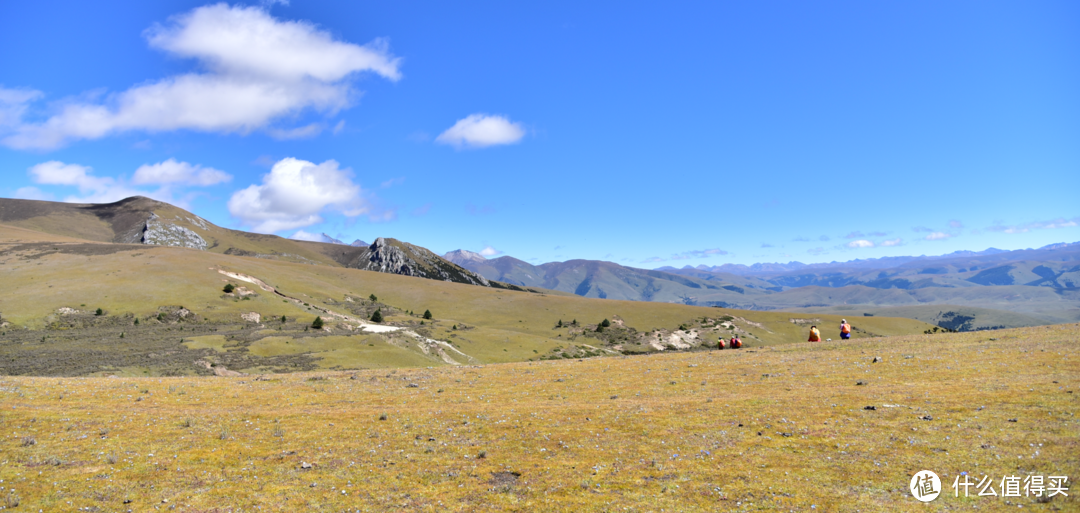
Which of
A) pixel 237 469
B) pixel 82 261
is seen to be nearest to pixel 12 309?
pixel 82 261

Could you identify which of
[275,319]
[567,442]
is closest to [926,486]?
[567,442]

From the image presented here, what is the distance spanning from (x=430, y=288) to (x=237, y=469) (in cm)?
14752

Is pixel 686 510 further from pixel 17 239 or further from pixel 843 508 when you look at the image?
pixel 17 239

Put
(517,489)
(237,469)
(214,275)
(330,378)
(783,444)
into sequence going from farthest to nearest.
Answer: (214,275) < (330,378) < (783,444) < (237,469) < (517,489)

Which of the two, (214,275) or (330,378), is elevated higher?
(214,275)

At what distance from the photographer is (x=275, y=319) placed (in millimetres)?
84125

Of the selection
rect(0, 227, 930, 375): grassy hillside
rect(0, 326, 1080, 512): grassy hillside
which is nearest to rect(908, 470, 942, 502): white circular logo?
rect(0, 326, 1080, 512): grassy hillside

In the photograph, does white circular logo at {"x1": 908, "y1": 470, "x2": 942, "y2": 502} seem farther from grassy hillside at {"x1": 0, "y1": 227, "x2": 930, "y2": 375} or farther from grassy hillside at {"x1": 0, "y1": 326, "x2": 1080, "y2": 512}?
grassy hillside at {"x1": 0, "y1": 227, "x2": 930, "y2": 375}

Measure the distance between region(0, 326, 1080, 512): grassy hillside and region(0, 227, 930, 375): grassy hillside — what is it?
32.3m

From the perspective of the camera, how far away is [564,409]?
23062 mm

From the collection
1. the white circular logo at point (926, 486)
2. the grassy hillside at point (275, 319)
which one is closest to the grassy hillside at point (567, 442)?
the white circular logo at point (926, 486)

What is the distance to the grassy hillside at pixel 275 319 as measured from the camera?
5878cm

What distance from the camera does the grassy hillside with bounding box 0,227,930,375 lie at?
58781 millimetres

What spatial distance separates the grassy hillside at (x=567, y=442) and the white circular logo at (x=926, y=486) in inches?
9.5
